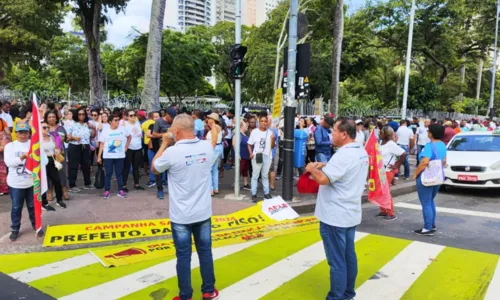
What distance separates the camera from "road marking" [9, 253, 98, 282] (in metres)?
4.93

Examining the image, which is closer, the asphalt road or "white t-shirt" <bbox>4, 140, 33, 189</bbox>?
"white t-shirt" <bbox>4, 140, 33, 189</bbox>

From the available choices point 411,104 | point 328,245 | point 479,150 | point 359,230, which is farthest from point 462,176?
point 411,104

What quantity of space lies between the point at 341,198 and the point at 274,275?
171cm

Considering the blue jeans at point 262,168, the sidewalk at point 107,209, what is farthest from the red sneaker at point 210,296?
the blue jeans at point 262,168

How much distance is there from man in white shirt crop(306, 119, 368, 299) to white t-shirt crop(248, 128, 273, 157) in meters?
4.71

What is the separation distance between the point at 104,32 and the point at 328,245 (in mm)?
39765

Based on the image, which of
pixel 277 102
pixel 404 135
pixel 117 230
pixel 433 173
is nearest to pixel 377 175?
pixel 433 173

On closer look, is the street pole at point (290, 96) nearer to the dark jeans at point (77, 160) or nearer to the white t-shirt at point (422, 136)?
the dark jeans at point (77, 160)

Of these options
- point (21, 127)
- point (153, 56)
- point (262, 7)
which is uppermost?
point (262, 7)

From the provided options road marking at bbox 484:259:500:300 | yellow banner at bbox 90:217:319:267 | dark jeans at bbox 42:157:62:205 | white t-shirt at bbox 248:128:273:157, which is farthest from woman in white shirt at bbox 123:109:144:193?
road marking at bbox 484:259:500:300

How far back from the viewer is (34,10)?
26.3 meters

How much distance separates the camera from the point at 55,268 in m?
5.22

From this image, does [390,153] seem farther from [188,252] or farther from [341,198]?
[188,252]

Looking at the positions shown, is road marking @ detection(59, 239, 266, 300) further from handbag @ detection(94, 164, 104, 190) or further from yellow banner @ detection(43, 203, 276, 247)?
handbag @ detection(94, 164, 104, 190)
